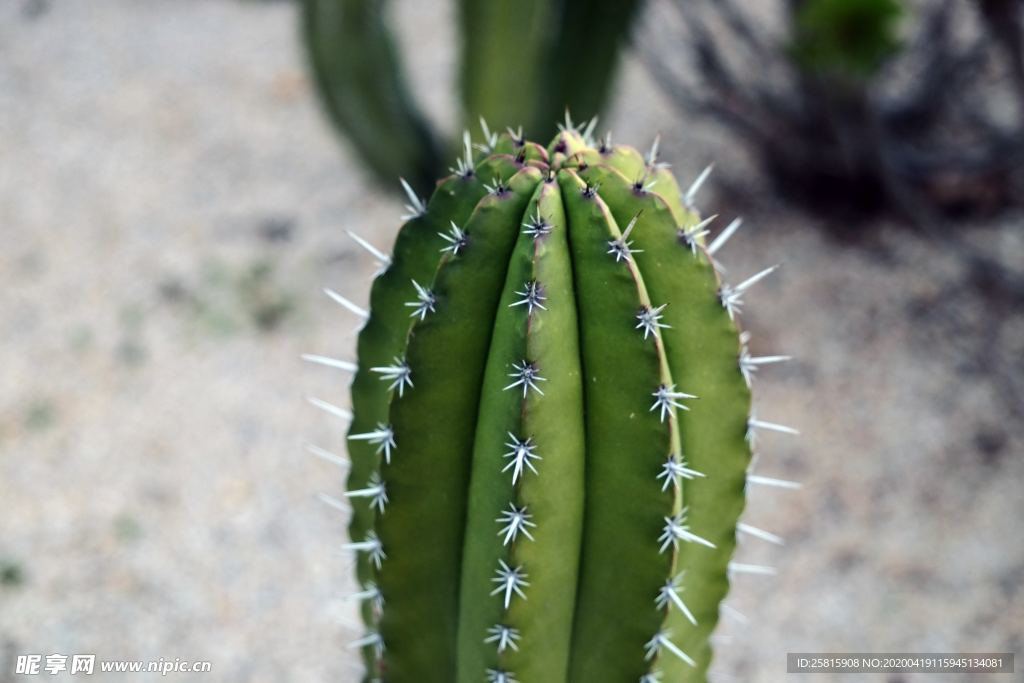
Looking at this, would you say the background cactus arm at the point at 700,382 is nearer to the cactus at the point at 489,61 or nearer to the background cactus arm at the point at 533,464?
Result: the background cactus arm at the point at 533,464

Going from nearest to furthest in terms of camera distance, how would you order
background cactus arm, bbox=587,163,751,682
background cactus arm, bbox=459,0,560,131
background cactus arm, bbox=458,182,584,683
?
background cactus arm, bbox=458,182,584,683
background cactus arm, bbox=587,163,751,682
background cactus arm, bbox=459,0,560,131

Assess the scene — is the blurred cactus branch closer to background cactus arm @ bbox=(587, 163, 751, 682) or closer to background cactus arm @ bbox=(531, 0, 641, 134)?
background cactus arm @ bbox=(531, 0, 641, 134)

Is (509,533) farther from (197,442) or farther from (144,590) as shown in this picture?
(197,442)

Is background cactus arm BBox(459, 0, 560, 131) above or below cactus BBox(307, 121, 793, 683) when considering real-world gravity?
above

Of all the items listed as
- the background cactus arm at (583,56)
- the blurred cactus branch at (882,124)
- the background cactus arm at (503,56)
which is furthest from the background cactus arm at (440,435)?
the blurred cactus branch at (882,124)

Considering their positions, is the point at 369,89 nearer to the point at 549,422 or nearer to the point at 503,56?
the point at 503,56

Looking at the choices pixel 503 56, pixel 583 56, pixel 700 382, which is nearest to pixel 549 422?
pixel 700 382

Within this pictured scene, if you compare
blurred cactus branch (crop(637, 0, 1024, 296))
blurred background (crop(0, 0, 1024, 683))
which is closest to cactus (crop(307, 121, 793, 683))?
blurred background (crop(0, 0, 1024, 683))

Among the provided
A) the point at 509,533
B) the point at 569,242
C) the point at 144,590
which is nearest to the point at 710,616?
the point at 509,533
